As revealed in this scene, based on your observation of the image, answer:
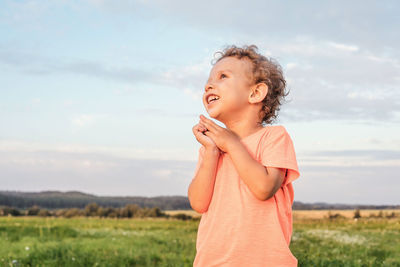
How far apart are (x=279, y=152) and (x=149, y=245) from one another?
24.0ft

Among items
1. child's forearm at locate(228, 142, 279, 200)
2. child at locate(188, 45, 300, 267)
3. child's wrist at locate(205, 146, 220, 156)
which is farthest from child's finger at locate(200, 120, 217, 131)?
child's forearm at locate(228, 142, 279, 200)

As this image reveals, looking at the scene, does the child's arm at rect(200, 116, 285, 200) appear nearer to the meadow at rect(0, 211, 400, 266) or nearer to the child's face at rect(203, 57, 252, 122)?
the child's face at rect(203, 57, 252, 122)

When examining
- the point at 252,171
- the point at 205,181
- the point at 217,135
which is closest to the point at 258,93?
the point at 217,135

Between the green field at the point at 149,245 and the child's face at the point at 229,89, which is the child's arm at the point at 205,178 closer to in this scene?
the child's face at the point at 229,89

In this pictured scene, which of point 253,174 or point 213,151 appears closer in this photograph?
point 253,174

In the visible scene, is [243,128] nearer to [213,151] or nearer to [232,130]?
[232,130]

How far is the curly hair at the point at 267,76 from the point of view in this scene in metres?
3.03

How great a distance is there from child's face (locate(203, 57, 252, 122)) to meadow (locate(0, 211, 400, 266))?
10.9 feet

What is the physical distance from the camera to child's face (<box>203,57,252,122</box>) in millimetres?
2920

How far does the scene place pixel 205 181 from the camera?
2.87 metres

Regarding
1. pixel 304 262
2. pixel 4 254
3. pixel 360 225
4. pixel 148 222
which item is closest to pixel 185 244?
pixel 4 254

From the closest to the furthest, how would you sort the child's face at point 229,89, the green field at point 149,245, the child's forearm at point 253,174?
1. the child's forearm at point 253,174
2. the child's face at point 229,89
3. the green field at point 149,245

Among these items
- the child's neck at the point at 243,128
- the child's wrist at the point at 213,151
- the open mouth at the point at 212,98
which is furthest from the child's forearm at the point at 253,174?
the open mouth at the point at 212,98

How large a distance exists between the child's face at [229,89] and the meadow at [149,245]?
3319mm
